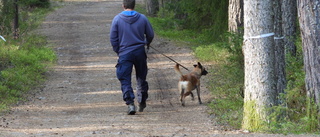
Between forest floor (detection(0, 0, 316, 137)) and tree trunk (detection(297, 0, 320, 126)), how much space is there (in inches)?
49.7

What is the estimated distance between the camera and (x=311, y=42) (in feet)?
24.3

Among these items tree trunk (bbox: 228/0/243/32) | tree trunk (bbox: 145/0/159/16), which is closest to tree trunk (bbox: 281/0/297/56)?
tree trunk (bbox: 228/0/243/32)

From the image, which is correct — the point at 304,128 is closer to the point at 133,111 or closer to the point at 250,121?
the point at 250,121

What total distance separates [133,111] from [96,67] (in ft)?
21.4

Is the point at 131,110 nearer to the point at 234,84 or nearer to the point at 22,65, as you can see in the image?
the point at 234,84

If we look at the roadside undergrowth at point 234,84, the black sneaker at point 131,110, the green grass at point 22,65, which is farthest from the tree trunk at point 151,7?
the black sneaker at point 131,110

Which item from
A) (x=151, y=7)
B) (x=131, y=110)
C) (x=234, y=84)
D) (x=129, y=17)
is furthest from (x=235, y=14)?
(x=151, y=7)

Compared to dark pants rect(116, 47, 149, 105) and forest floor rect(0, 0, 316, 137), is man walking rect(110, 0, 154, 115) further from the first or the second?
forest floor rect(0, 0, 316, 137)

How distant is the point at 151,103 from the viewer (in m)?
10.9

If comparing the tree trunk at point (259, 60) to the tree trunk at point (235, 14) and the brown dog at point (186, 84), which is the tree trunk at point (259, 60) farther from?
the tree trunk at point (235, 14)

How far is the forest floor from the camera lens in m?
8.09

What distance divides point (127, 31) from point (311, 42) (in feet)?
11.3

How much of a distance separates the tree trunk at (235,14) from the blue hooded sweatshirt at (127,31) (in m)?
6.94

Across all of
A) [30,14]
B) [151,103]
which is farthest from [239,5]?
[30,14]
